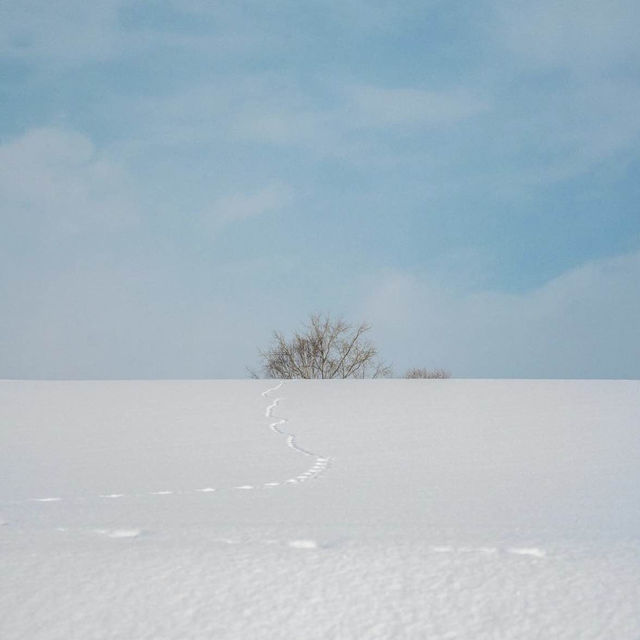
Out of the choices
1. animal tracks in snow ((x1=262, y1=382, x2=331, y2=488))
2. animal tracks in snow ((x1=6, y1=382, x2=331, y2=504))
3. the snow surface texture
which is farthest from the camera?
animal tracks in snow ((x1=262, y1=382, x2=331, y2=488))

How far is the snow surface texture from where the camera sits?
0.84m

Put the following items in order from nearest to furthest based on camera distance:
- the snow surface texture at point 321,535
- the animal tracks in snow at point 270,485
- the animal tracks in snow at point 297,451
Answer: the snow surface texture at point 321,535 → the animal tracks in snow at point 270,485 → the animal tracks in snow at point 297,451

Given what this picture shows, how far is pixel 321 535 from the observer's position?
44.1 inches

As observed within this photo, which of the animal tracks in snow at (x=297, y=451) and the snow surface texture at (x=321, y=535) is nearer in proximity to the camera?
the snow surface texture at (x=321, y=535)

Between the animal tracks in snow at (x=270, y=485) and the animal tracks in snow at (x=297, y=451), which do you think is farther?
the animal tracks in snow at (x=297, y=451)

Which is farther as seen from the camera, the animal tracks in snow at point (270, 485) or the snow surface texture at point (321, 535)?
the animal tracks in snow at point (270, 485)

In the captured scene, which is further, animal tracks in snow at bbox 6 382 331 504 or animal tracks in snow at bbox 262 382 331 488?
animal tracks in snow at bbox 262 382 331 488

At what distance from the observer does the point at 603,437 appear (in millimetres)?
2521

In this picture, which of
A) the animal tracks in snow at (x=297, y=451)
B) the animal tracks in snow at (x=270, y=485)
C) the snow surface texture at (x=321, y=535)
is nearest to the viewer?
the snow surface texture at (x=321, y=535)

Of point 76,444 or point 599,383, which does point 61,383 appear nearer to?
point 76,444

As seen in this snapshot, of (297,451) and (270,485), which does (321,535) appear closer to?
(270,485)

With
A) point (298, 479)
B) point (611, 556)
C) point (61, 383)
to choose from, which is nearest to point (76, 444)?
point (298, 479)

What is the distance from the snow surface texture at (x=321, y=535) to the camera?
84 centimetres

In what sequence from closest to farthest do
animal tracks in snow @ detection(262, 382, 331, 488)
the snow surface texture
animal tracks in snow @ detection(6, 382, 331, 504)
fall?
the snow surface texture < animal tracks in snow @ detection(6, 382, 331, 504) < animal tracks in snow @ detection(262, 382, 331, 488)
